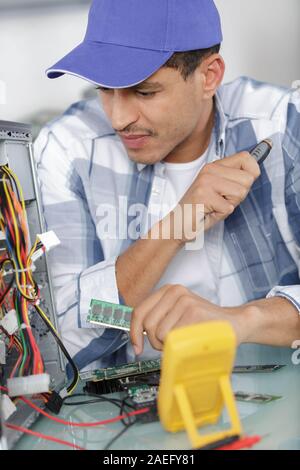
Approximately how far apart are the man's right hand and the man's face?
0.16 metres

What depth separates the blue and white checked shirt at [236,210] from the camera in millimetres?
1307

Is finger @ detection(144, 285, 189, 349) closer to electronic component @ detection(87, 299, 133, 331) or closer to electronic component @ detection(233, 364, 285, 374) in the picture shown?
electronic component @ detection(87, 299, 133, 331)

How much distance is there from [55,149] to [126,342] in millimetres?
505

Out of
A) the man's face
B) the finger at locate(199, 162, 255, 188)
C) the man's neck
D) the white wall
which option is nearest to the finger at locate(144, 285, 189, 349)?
the finger at locate(199, 162, 255, 188)

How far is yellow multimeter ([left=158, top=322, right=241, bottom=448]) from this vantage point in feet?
1.99

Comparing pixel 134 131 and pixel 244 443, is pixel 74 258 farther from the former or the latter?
pixel 244 443

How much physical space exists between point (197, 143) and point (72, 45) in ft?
2.11

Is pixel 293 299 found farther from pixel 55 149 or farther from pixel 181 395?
pixel 55 149

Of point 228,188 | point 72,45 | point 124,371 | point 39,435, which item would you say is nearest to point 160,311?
point 124,371

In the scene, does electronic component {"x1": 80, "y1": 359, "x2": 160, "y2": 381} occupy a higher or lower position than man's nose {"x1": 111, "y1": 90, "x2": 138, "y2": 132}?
lower

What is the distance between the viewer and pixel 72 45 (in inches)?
71.4

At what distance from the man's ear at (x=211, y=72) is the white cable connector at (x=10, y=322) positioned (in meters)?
0.73
